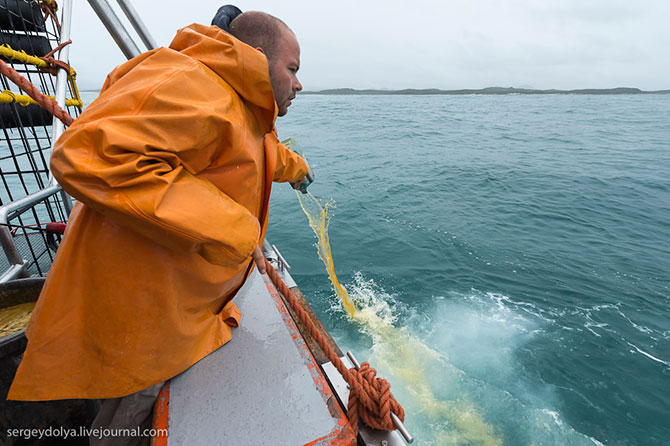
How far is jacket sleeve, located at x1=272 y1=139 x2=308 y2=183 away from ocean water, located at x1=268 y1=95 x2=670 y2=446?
11.6 feet

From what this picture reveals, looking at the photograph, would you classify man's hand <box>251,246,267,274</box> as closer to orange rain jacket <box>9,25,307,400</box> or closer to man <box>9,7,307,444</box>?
man <box>9,7,307,444</box>

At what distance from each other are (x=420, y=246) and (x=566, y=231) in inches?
186

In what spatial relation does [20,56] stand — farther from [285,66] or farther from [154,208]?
[154,208]

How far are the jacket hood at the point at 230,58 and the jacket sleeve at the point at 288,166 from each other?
1116 millimetres

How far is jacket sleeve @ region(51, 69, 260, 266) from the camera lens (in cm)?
95

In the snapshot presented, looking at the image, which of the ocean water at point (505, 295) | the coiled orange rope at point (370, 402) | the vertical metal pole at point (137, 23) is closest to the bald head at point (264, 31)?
the coiled orange rope at point (370, 402)

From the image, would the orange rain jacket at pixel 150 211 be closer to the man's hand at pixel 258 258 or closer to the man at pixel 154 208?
the man at pixel 154 208

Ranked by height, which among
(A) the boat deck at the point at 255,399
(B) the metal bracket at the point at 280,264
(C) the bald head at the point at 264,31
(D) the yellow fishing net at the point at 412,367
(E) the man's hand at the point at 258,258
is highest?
(C) the bald head at the point at 264,31

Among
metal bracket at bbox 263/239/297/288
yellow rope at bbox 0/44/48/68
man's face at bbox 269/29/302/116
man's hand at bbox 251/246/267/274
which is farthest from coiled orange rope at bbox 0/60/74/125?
metal bracket at bbox 263/239/297/288

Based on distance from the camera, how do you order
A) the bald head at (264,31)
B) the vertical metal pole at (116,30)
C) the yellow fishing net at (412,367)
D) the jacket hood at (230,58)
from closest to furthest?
the jacket hood at (230,58)
the bald head at (264,31)
the vertical metal pole at (116,30)
the yellow fishing net at (412,367)

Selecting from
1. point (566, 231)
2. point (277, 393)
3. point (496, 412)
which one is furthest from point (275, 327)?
point (566, 231)

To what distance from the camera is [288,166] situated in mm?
2613

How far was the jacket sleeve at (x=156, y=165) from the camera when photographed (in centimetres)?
95

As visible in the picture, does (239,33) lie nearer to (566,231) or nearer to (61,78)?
(61,78)
